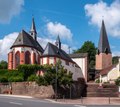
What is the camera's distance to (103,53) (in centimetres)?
11588

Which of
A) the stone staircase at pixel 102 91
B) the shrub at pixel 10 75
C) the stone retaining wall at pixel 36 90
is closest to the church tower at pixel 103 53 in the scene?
the shrub at pixel 10 75

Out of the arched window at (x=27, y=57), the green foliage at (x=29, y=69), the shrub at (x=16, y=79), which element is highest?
the arched window at (x=27, y=57)

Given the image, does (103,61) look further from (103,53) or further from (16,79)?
(16,79)

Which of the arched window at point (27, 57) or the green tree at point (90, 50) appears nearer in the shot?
the arched window at point (27, 57)

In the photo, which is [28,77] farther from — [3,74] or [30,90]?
[30,90]

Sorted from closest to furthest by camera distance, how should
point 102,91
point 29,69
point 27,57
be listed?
point 102,91
point 29,69
point 27,57

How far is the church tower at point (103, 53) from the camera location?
115875 mm

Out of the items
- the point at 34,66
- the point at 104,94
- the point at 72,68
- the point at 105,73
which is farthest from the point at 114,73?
the point at 104,94

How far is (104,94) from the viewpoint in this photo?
58.1 meters

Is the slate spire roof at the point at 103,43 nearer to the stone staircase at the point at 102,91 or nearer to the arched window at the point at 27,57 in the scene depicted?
the arched window at the point at 27,57

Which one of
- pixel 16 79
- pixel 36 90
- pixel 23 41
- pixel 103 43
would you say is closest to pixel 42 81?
pixel 36 90

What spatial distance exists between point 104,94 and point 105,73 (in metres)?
34.1

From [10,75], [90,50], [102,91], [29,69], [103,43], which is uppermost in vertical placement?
[103,43]

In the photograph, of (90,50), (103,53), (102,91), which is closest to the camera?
(102,91)
